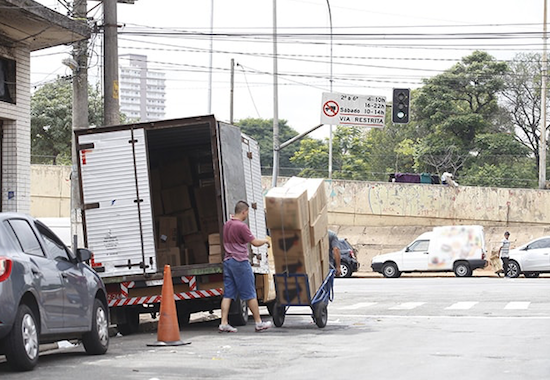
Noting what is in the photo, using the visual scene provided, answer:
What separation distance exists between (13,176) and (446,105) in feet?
162

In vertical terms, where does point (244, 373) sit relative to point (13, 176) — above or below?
below

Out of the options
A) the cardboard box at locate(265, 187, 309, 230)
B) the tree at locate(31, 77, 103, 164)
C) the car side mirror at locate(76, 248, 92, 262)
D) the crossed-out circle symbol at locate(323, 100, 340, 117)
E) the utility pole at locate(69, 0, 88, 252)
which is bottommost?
the car side mirror at locate(76, 248, 92, 262)

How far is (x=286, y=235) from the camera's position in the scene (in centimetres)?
1534

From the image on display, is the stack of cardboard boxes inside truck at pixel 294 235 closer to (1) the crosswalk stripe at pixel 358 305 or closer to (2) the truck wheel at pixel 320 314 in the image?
(2) the truck wheel at pixel 320 314

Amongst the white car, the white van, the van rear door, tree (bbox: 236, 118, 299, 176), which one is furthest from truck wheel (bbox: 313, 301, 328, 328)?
tree (bbox: 236, 118, 299, 176)

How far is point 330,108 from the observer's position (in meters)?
35.8

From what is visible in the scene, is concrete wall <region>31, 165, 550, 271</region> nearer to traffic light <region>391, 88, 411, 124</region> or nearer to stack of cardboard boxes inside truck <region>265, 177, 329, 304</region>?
traffic light <region>391, 88, 411, 124</region>

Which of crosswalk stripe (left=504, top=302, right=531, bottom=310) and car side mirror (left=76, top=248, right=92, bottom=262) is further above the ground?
car side mirror (left=76, top=248, right=92, bottom=262)

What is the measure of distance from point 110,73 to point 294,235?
5.52m

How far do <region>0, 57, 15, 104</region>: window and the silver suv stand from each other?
24.9 ft

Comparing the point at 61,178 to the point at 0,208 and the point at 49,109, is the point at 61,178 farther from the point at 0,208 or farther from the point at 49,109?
the point at 0,208

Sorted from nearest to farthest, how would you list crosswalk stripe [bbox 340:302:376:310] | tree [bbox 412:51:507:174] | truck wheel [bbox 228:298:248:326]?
truck wheel [bbox 228:298:248:326]
crosswalk stripe [bbox 340:302:376:310]
tree [bbox 412:51:507:174]

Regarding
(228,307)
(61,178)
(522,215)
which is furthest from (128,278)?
(522,215)

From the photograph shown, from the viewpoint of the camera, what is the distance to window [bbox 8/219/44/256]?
1064cm
